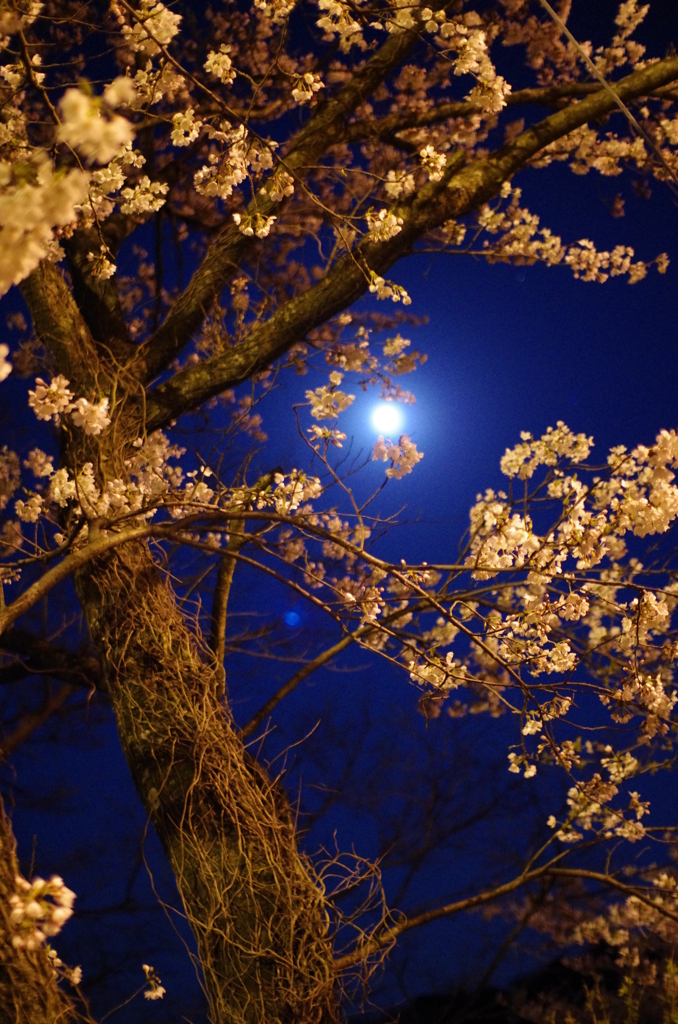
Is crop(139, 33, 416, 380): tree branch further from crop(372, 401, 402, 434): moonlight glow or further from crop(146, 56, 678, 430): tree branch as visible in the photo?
crop(372, 401, 402, 434): moonlight glow

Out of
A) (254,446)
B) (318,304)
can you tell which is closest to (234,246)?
(318,304)

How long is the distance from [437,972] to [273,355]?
629 centimetres

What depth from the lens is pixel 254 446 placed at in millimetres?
3668

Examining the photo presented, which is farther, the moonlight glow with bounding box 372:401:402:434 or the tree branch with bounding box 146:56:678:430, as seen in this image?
the moonlight glow with bounding box 372:401:402:434

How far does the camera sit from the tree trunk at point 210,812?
2.23 metres

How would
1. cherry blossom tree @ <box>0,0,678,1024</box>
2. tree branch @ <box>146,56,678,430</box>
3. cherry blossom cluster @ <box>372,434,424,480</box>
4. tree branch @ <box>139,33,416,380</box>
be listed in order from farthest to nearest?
tree branch @ <box>139,33,416,380</box>, tree branch @ <box>146,56,678,430</box>, cherry blossom cluster @ <box>372,434,424,480</box>, cherry blossom tree @ <box>0,0,678,1024</box>

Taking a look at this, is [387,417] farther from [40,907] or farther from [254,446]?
[40,907]

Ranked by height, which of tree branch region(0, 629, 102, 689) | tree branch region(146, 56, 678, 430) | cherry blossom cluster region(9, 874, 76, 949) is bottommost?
cherry blossom cluster region(9, 874, 76, 949)

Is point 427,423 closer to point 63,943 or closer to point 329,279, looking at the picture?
point 329,279

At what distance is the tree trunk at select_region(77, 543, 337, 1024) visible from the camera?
2.23m

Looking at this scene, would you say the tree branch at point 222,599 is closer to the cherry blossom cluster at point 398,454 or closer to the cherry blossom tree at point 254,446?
the cherry blossom tree at point 254,446

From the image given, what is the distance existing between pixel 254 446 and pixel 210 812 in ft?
6.30

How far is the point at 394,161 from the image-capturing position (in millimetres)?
5242

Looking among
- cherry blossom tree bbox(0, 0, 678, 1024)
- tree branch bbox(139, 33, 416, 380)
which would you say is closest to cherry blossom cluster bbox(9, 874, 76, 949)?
cherry blossom tree bbox(0, 0, 678, 1024)
